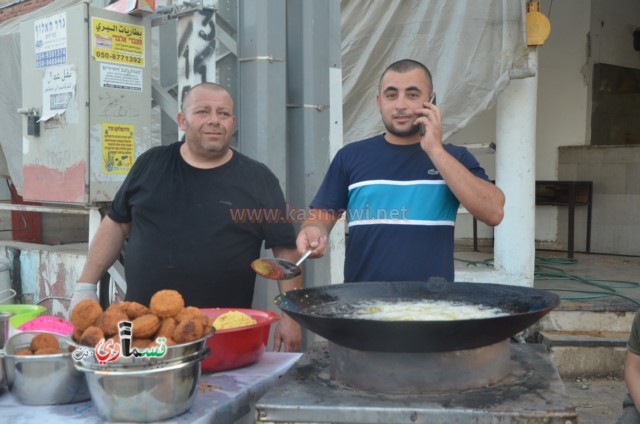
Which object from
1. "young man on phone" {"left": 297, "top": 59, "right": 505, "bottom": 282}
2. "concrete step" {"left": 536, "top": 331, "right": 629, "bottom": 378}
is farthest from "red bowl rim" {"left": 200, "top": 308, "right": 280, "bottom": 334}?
"concrete step" {"left": 536, "top": 331, "right": 629, "bottom": 378}

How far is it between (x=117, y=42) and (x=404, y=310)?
9.13 feet

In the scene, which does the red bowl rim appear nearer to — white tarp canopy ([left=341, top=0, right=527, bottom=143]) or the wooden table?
white tarp canopy ([left=341, top=0, right=527, bottom=143])

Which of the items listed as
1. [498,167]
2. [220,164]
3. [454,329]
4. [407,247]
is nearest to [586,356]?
[498,167]

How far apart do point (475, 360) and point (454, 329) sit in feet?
0.56

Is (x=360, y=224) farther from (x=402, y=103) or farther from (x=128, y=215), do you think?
(x=128, y=215)

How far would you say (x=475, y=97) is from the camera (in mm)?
4793

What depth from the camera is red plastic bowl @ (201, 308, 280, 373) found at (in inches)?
78.8

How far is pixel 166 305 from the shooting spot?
175 cm

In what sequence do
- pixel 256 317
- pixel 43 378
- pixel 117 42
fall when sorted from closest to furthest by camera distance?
pixel 43 378 < pixel 256 317 < pixel 117 42

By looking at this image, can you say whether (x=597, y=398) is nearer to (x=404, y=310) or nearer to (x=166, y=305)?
(x=404, y=310)

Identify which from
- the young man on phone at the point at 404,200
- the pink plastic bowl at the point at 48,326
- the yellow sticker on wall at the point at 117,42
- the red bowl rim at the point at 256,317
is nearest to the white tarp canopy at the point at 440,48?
the yellow sticker on wall at the point at 117,42

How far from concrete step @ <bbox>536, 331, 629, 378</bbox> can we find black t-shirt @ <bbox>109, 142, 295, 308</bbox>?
2.76 m

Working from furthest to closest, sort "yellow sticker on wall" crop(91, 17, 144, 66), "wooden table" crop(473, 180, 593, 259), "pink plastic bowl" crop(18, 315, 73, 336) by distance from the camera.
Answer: "wooden table" crop(473, 180, 593, 259)
"yellow sticker on wall" crop(91, 17, 144, 66)
"pink plastic bowl" crop(18, 315, 73, 336)

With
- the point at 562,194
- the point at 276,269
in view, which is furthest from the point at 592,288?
the point at 276,269
